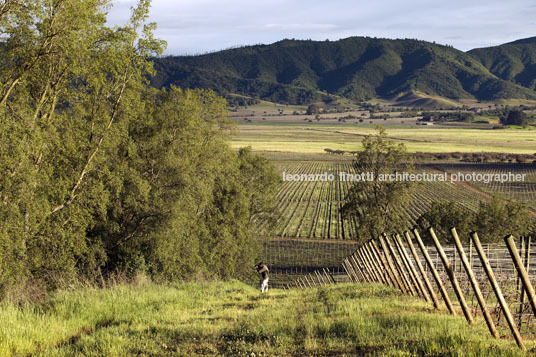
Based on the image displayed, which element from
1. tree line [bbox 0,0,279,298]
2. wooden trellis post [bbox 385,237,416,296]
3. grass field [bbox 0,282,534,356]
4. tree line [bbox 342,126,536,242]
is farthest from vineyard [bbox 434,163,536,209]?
grass field [bbox 0,282,534,356]

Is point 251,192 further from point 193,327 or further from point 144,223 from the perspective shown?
point 193,327

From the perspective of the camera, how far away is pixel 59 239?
67.4ft

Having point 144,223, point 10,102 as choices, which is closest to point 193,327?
point 10,102

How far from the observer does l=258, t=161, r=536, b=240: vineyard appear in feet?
240

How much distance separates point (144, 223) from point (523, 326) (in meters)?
19.7

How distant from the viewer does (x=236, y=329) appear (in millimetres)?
9133

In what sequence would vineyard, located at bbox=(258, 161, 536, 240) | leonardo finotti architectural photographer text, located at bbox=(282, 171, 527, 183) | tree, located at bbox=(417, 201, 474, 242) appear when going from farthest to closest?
leonardo finotti architectural photographer text, located at bbox=(282, 171, 527, 183)
vineyard, located at bbox=(258, 161, 536, 240)
tree, located at bbox=(417, 201, 474, 242)

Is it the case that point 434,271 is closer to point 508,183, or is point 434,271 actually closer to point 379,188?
point 379,188

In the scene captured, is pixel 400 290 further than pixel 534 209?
No

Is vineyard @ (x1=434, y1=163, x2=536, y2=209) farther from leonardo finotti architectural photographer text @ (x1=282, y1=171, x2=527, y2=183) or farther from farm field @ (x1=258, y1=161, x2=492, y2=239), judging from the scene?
farm field @ (x1=258, y1=161, x2=492, y2=239)

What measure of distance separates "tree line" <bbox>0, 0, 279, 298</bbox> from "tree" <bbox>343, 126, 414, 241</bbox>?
2644 centimetres

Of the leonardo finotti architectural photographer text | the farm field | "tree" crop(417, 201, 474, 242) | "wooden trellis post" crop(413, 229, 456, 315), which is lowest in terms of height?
the farm field

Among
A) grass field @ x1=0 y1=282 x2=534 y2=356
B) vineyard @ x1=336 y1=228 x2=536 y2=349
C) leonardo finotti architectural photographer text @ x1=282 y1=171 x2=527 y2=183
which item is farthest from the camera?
leonardo finotti architectural photographer text @ x1=282 y1=171 x2=527 y2=183

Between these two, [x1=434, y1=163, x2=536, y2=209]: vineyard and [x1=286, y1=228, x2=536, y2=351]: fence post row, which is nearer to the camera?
[x1=286, y1=228, x2=536, y2=351]: fence post row
